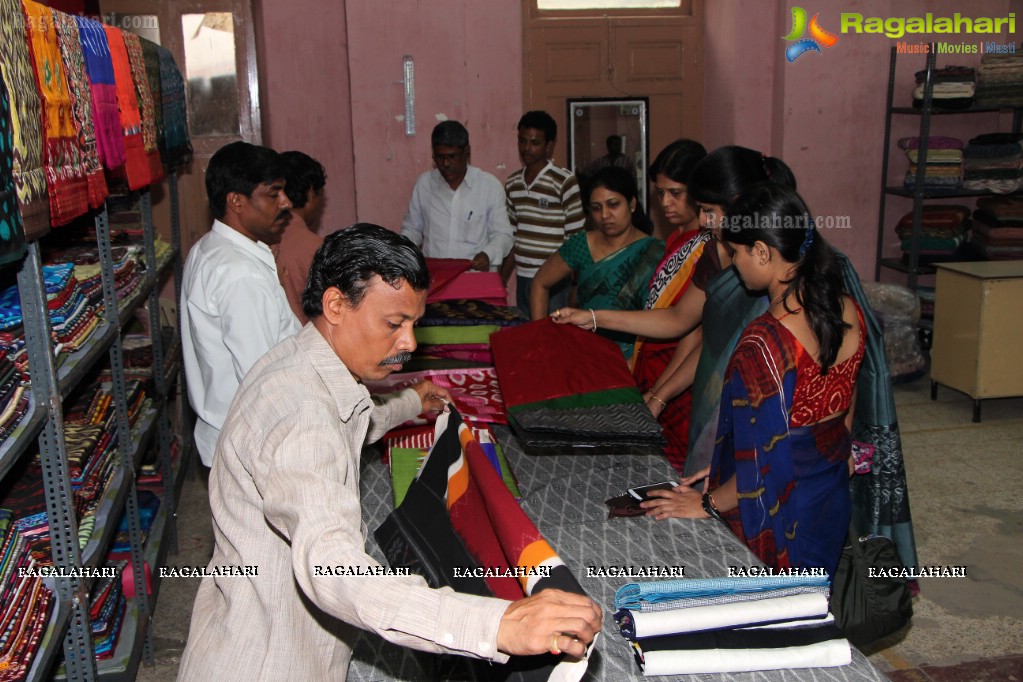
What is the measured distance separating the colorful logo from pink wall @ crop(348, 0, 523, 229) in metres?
1.93

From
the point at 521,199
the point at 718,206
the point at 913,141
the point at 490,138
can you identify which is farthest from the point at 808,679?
the point at 913,141

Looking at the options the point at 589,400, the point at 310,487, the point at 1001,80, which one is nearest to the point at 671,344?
the point at 589,400

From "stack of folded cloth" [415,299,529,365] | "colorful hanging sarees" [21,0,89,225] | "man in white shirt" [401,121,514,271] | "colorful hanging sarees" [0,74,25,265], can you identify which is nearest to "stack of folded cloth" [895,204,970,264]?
"man in white shirt" [401,121,514,271]

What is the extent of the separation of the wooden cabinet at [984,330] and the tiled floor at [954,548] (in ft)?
0.70

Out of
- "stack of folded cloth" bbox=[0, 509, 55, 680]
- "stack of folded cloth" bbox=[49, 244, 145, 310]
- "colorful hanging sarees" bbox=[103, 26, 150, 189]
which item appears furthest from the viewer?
"colorful hanging sarees" bbox=[103, 26, 150, 189]

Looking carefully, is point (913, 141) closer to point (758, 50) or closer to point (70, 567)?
point (758, 50)

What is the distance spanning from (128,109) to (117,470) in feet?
4.07

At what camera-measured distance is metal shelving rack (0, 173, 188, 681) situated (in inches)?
80.1

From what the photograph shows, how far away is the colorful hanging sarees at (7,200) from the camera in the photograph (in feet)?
5.37

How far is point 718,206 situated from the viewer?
9.02ft

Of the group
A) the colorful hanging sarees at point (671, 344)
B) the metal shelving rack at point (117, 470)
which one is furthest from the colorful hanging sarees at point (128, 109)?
the colorful hanging sarees at point (671, 344)

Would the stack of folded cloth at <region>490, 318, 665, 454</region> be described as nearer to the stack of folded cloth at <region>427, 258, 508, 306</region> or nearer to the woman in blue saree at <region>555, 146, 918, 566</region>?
the woman in blue saree at <region>555, 146, 918, 566</region>

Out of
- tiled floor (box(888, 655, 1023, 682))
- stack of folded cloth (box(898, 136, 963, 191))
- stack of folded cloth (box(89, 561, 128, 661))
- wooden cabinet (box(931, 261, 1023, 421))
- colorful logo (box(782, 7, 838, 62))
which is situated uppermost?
colorful logo (box(782, 7, 838, 62))

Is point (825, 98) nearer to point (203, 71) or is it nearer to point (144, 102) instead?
point (203, 71)
